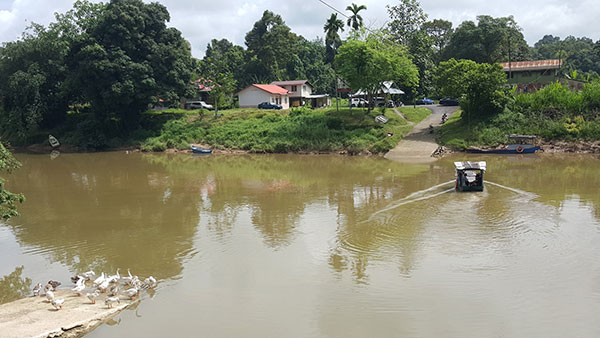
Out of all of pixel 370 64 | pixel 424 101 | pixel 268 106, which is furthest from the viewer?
pixel 424 101

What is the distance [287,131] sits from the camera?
1799 inches

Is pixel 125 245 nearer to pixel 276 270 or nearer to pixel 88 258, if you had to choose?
pixel 88 258

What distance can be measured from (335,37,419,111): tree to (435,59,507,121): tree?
448cm

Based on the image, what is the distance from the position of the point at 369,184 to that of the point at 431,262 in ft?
43.7

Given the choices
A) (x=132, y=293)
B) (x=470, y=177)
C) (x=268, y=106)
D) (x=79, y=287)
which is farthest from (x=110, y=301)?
(x=268, y=106)

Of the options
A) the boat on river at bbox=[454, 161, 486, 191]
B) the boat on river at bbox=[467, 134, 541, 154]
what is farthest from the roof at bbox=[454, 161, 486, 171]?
the boat on river at bbox=[467, 134, 541, 154]

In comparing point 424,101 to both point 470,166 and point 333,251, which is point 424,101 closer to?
point 470,166

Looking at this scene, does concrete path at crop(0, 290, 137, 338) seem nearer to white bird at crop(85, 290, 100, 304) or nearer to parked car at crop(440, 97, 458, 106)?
white bird at crop(85, 290, 100, 304)

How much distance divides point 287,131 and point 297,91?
61.3 ft

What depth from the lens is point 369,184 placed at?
2783 centimetres

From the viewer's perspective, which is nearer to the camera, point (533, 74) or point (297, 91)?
point (533, 74)

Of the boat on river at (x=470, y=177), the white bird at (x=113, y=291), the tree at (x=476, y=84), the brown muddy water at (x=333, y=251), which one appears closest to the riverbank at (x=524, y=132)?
the tree at (x=476, y=84)

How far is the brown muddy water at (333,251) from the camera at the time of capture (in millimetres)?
11344

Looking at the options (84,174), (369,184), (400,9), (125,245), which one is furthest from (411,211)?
(400,9)
